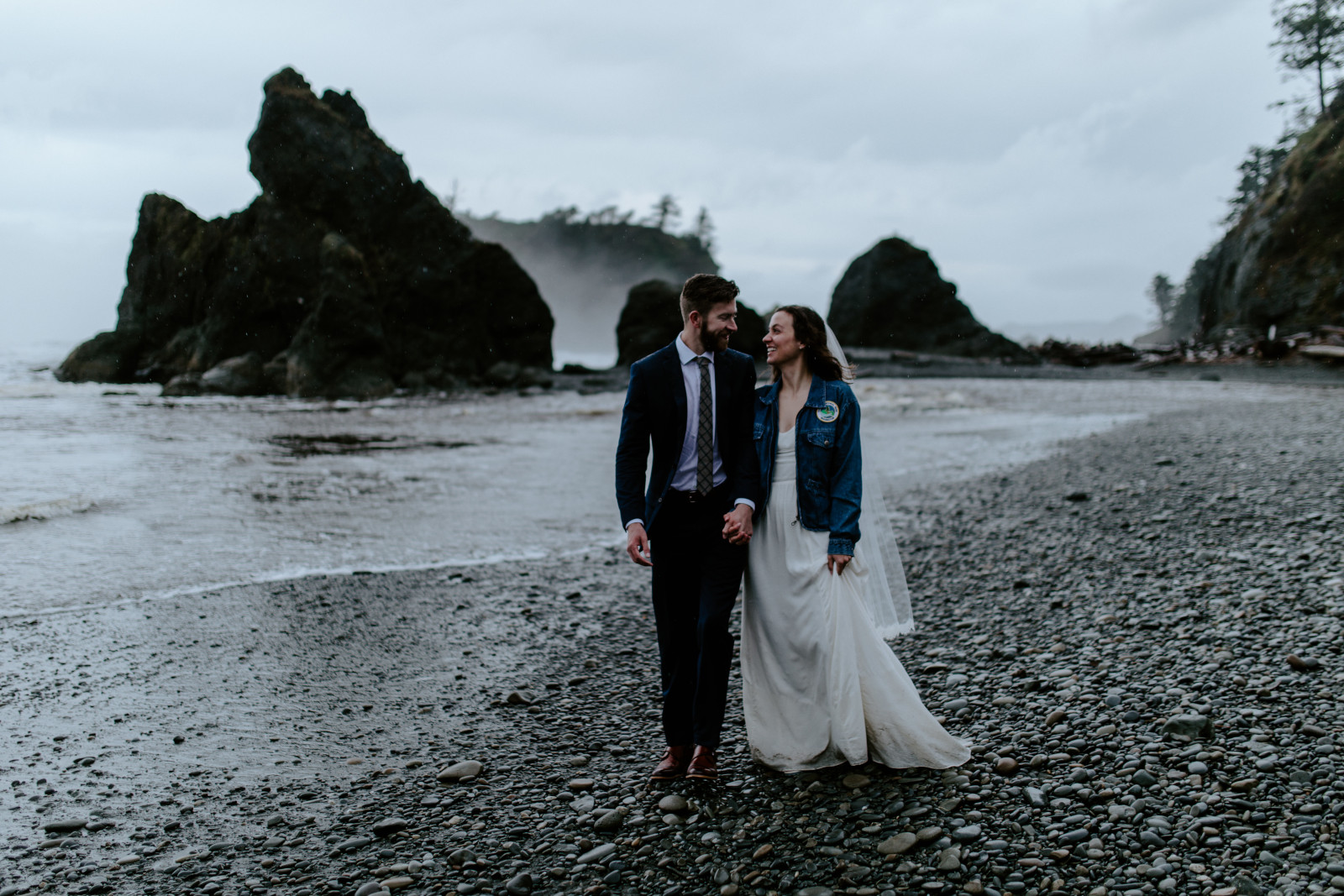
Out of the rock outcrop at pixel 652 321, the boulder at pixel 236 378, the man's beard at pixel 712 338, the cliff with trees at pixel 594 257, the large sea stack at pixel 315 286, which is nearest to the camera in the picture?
the man's beard at pixel 712 338

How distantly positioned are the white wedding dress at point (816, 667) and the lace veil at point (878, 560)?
3.2 inches

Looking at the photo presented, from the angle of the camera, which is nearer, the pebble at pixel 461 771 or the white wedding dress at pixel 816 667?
the white wedding dress at pixel 816 667

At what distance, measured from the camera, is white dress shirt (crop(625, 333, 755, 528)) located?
394 cm

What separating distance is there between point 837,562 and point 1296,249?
4900 centimetres

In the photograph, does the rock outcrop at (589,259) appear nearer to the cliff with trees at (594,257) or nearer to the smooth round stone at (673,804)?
the cliff with trees at (594,257)

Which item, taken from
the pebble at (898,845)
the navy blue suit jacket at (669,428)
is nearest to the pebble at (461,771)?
the navy blue suit jacket at (669,428)

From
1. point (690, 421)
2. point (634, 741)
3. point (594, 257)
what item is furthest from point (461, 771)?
point (594, 257)

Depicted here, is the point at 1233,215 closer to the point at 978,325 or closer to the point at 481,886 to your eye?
the point at 978,325

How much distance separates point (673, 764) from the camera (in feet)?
13.5

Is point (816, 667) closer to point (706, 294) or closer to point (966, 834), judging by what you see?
point (966, 834)

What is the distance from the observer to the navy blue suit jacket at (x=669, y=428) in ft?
12.9

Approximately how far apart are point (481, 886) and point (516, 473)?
1358 centimetres

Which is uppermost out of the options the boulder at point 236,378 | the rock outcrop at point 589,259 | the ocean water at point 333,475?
the rock outcrop at point 589,259

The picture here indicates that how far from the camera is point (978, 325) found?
200 ft
